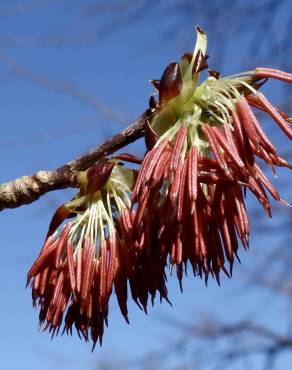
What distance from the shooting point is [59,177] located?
0.96 metres

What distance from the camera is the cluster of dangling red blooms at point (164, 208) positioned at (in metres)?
0.87

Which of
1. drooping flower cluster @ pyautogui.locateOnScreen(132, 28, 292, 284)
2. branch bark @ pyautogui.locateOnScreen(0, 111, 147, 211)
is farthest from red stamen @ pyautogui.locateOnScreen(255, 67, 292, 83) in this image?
branch bark @ pyautogui.locateOnScreen(0, 111, 147, 211)

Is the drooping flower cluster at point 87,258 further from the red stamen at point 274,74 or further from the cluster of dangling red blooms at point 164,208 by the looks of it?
the red stamen at point 274,74

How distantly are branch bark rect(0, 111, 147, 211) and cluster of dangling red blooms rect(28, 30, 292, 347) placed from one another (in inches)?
0.6

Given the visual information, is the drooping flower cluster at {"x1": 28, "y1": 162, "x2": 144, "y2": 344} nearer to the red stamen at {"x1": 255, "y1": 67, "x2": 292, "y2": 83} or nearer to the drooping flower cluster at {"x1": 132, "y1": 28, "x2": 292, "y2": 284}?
the drooping flower cluster at {"x1": 132, "y1": 28, "x2": 292, "y2": 284}

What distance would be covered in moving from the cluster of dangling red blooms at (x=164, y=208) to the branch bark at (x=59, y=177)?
2 cm

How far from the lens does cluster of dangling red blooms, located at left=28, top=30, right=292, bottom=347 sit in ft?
2.85


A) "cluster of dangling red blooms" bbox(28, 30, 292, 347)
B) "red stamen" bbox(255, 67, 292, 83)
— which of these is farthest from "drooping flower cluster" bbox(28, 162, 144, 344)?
"red stamen" bbox(255, 67, 292, 83)

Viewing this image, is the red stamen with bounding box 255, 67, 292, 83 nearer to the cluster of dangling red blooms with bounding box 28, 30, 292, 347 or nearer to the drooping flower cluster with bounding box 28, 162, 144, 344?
the cluster of dangling red blooms with bounding box 28, 30, 292, 347

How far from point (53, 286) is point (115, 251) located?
0.30 ft

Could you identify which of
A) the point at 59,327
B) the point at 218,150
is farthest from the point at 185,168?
the point at 59,327

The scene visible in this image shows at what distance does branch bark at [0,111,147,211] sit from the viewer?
35.2 inches

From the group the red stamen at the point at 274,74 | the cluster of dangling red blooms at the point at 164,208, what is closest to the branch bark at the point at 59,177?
the cluster of dangling red blooms at the point at 164,208

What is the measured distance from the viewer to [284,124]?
899 millimetres
